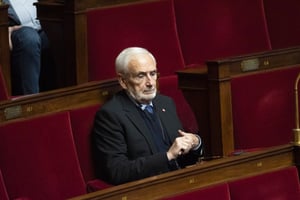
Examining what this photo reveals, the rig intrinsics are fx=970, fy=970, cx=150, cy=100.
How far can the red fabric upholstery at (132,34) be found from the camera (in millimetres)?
1316

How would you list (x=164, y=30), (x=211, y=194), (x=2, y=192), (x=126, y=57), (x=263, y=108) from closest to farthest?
(x=211, y=194) < (x=2, y=192) < (x=126, y=57) < (x=263, y=108) < (x=164, y=30)

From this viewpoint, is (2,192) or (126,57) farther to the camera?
(126,57)

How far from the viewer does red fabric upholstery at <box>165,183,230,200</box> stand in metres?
0.89

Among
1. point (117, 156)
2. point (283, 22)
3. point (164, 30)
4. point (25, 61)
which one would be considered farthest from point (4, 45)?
Answer: point (283, 22)

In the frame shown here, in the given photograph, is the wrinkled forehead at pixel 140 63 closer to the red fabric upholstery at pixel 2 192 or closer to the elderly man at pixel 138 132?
the elderly man at pixel 138 132

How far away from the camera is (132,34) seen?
134 centimetres

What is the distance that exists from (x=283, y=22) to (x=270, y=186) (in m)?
0.59

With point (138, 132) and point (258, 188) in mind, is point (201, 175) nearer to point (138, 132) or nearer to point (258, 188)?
point (258, 188)

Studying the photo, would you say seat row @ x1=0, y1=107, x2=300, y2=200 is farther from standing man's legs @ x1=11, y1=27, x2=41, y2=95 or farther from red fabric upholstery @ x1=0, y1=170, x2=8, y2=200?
standing man's legs @ x1=11, y1=27, x2=41, y2=95

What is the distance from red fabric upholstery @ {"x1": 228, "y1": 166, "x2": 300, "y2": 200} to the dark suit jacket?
0.52ft

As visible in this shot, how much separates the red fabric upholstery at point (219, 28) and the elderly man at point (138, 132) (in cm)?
25

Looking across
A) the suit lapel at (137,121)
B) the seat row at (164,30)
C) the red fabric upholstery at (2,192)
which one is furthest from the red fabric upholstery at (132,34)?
the red fabric upholstery at (2,192)

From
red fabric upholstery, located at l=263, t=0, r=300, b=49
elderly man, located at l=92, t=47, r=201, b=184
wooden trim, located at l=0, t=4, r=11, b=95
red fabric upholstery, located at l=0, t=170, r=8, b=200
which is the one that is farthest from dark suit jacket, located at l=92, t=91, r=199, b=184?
red fabric upholstery, located at l=263, t=0, r=300, b=49

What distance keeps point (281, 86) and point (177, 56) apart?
0.18 meters
